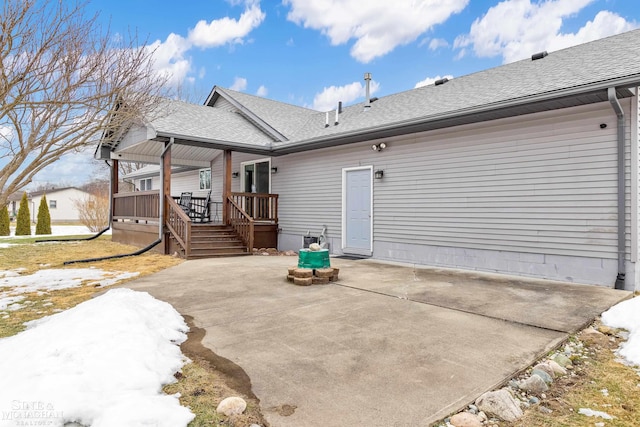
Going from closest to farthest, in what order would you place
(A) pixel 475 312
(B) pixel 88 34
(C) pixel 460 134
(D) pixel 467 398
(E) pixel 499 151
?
(D) pixel 467 398, (A) pixel 475 312, (B) pixel 88 34, (E) pixel 499 151, (C) pixel 460 134

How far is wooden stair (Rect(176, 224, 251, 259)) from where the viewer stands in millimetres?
8672

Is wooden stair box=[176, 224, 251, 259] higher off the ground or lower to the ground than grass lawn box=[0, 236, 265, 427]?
higher

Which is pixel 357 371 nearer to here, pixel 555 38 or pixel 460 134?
pixel 460 134

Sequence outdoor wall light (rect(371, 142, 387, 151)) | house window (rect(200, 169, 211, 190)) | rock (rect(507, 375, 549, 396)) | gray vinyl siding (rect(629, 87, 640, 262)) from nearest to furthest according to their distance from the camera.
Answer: rock (rect(507, 375, 549, 396)), gray vinyl siding (rect(629, 87, 640, 262)), outdoor wall light (rect(371, 142, 387, 151)), house window (rect(200, 169, 211, 190))

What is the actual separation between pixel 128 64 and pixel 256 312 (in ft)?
13.6

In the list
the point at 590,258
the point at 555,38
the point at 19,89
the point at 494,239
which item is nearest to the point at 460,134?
the point at 494,239

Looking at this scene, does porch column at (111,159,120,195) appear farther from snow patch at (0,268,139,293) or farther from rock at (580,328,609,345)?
rock at (580,328,609,345)

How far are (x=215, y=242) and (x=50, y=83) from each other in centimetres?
521

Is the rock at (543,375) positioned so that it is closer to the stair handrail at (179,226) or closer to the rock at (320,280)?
the rock at (320,280)

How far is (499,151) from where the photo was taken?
6598 millimetres

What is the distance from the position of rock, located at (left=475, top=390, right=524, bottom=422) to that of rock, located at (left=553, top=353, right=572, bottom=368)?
861 millimetres

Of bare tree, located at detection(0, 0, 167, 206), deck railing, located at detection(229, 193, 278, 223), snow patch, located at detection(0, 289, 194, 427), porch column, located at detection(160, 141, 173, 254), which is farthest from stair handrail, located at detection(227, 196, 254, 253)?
snow patch, located at detection(0, 289, 194, 427)

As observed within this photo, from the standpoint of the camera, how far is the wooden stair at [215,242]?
28.5 feet

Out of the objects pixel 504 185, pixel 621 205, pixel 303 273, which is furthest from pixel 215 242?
pixel 621 205
